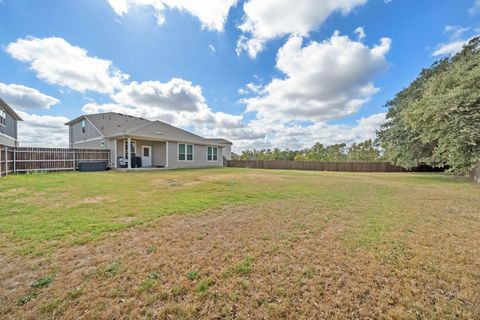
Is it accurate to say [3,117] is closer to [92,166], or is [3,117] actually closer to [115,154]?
[92,166]

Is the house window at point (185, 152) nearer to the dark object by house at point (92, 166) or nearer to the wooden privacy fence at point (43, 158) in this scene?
the wooden privacy fence at point (43, 158)

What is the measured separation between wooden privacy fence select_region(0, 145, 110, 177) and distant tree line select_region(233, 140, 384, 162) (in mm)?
29211

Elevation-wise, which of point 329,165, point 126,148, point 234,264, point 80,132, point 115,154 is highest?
point 80,132

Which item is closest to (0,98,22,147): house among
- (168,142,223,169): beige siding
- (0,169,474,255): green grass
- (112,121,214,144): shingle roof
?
(112,121,214,144): shingle roof

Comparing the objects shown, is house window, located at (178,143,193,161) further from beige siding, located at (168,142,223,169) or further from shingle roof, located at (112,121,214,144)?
shingle roof, located at (112,121,214,144)

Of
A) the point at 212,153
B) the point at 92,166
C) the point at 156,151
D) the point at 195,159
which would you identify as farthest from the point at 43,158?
the point at 212,153

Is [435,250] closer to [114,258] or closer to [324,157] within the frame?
[114,258]

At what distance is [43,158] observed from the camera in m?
12.7

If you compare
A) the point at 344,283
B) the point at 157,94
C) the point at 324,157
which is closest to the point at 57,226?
the point at 344,283

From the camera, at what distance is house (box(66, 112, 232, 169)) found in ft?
50.8

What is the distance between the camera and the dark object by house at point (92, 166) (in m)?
13.9

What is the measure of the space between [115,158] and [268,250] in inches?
642

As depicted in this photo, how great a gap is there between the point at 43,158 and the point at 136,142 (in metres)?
5.67

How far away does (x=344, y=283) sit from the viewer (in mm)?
2066
